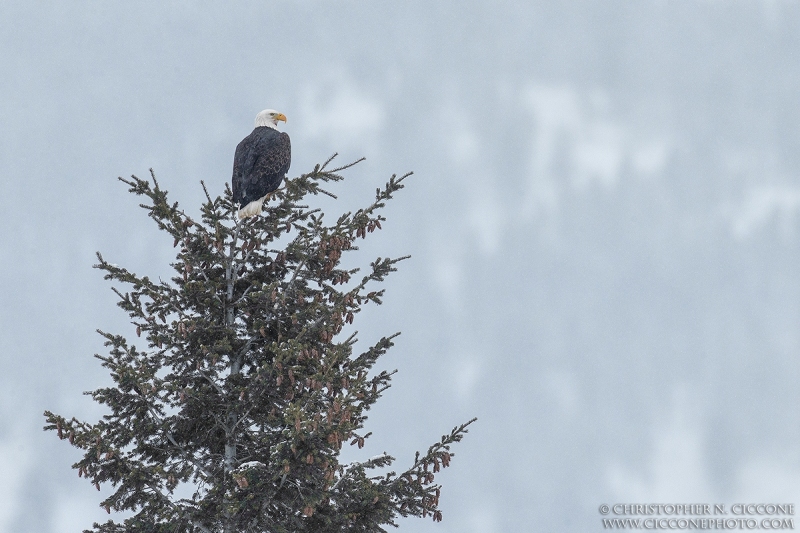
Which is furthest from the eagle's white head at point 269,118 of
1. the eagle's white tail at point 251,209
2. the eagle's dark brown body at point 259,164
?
the eagle's white tail at point 251,209

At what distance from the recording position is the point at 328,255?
12.8 m

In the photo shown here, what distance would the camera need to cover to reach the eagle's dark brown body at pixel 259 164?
14.4 meters

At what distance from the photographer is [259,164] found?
15.1 m

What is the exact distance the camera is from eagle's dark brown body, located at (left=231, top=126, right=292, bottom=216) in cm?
1444

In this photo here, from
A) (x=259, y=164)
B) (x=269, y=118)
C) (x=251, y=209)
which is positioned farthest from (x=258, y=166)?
(x=269, y=118)

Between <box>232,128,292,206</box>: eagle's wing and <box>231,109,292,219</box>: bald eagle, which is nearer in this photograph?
<box>231,109,292,219</box>: bald eagle

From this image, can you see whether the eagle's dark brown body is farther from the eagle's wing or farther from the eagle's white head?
the eagle's white head

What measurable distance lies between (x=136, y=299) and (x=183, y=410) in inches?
74.1

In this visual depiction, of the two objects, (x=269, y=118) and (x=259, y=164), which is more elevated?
(x=269, y=118)

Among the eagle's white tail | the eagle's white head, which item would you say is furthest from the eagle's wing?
the eagle's white head

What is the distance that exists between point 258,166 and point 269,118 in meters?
2.41

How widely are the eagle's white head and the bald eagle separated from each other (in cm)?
26

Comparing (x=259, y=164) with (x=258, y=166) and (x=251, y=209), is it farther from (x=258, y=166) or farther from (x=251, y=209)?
(x=251, y=209)

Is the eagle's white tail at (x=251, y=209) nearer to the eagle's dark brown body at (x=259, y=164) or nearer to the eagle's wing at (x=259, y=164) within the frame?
the eagle's dark brown body at (x=259, y=164)
